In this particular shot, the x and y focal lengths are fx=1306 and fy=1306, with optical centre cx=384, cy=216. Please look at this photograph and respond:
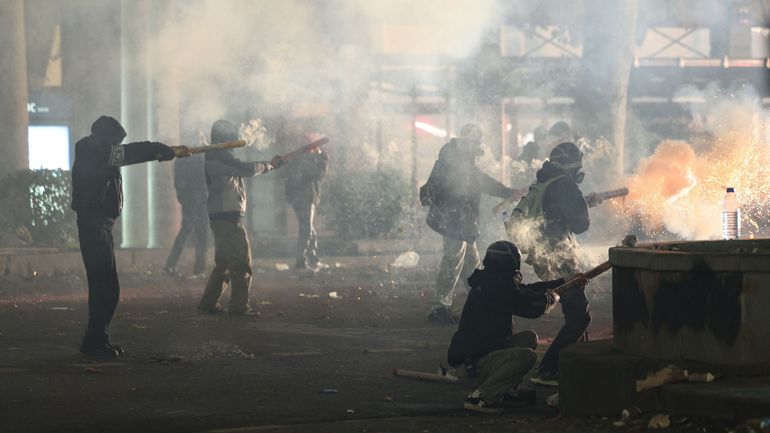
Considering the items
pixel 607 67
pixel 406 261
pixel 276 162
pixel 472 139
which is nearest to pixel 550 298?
pixel 472 139

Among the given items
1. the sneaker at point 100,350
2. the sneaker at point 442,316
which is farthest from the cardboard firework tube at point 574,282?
the sneaker at point 442,316

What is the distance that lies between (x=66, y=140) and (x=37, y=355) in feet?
54.4

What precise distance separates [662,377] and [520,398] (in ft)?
3.35

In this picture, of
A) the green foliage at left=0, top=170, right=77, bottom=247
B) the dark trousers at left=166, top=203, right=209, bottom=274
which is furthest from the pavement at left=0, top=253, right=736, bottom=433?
the green foliage at left=0, top=170, right=77, bottom=247

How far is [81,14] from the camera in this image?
68.8ft

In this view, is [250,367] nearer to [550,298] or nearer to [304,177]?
[550,298]

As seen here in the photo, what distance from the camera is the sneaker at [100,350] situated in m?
9.09

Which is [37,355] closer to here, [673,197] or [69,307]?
[69,307]

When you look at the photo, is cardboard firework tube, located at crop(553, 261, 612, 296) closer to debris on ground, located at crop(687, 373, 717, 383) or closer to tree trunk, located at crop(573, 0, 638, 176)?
debris on ground, located at crop(687, 373, 717, 383)

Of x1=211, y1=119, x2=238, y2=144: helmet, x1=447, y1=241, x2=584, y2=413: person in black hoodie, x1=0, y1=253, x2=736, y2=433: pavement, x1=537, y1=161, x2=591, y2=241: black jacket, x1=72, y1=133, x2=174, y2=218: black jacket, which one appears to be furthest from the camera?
x1=211, y1=119, x2=238, y2=144: helmet

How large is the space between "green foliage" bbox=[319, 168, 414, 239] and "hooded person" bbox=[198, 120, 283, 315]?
314 inches

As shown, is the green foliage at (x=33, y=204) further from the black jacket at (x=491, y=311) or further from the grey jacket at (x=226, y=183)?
the black jacket at (x=491, y=311)

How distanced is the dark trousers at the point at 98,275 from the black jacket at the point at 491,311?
9.42 ft

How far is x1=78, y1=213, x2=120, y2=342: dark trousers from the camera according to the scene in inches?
360
